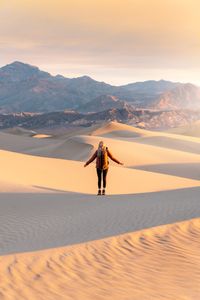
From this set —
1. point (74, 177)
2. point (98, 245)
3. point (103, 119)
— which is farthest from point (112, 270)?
point (103, 119)

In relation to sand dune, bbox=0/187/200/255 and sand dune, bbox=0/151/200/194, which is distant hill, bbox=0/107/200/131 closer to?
sand dune, bbox=0/151/200/194

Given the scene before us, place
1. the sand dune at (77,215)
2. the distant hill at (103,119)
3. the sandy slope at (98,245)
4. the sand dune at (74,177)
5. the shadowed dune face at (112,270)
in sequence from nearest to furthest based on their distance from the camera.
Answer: the shadowed dune face at (112,270), the sandy slope at (98,245), the sand dune at (77,215), the sand dune at (74,177), the distant hill at (103,119)

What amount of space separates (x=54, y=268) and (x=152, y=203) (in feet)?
17.8

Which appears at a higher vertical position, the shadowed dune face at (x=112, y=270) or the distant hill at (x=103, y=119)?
the distant hill at (x=103, y=119)

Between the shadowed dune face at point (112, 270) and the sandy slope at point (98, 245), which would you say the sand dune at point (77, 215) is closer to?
the sandy slope at point (98, 245)

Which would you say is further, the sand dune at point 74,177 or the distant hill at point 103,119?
the distant hill at point 103,119

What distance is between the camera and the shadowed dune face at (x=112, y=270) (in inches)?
218

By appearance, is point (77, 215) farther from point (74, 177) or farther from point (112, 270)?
point (74, 177)

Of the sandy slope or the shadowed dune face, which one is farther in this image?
the sandy slope

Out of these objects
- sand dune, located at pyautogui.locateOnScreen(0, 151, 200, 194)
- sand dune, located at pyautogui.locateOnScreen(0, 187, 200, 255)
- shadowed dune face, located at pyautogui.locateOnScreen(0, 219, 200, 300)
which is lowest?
shadowed dune face, located at pyautogui.locateOnScreen(0, 219, 200, 300)

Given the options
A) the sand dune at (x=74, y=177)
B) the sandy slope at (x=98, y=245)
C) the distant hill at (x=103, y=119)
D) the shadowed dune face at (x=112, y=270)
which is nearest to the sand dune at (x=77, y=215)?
the sandy slope at (x=98, y=245)

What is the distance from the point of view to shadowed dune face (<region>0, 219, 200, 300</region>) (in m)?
5.53

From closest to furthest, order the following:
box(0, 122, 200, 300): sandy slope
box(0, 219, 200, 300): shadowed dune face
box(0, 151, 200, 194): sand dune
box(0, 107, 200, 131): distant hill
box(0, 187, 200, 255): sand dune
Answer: box(0, 219, 200, 300): shadowed dune face < box(0, 122, 200, 300): sandy slope < box(0, 187, 200, 255): sand dune < box(0, 151, 200, 194): sand dune < box(0, 107, 200, 131): distant hill

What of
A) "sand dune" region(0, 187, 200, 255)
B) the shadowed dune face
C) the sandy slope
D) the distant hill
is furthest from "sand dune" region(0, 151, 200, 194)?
the distant hill
